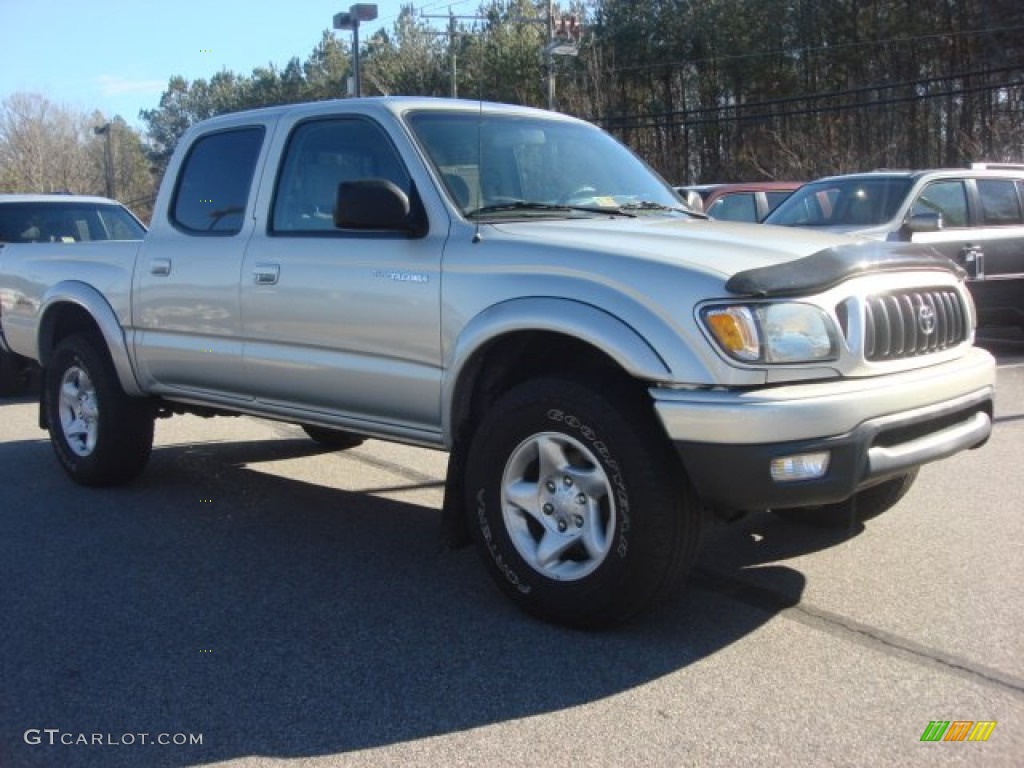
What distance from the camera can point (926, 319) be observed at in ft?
13.1

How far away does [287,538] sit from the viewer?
17.4ft

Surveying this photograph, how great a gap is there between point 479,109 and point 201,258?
5.39 feet

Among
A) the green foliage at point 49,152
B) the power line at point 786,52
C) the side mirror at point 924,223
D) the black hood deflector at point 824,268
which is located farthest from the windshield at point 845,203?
the green foliage at point 49,152

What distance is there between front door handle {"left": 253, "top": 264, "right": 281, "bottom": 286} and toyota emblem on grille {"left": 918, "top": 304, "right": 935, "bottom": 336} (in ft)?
9.28

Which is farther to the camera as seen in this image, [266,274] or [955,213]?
[955,213]

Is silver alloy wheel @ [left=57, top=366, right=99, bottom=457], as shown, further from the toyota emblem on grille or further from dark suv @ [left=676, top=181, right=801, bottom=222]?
dark suv @ [left=676, top=181, right=801, bottom=222]

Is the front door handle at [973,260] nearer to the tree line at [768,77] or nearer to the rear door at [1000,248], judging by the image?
the rear door at [1000,248]

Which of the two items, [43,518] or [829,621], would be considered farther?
[43,518]

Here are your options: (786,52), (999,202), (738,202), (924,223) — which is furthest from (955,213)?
(786,52)

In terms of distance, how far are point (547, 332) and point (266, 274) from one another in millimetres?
1710

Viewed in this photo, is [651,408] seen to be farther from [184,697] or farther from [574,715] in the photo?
[184,697]

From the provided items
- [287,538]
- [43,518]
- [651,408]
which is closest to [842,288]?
[651,408]

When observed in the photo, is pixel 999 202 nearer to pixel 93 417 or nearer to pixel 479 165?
pixel 479 165

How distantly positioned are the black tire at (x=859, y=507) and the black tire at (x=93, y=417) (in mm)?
3734
